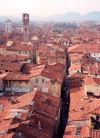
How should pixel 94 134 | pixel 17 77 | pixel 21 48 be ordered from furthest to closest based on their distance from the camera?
pixel 21 48 < pixel 17 77 < pixel 94 134

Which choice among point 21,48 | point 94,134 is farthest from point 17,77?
point 21,48

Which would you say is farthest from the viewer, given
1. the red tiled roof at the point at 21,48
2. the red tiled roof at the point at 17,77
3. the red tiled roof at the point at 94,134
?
the red tiled roof at the point at 21,48

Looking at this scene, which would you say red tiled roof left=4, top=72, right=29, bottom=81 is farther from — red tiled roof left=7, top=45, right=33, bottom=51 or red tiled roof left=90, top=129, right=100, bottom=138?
red tiled roof left=7, top=45, right=33, bottom=51

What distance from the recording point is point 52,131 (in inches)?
1358

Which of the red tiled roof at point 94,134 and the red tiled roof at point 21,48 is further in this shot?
the red tiled roof at point 21,48

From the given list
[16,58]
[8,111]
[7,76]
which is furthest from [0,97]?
[16,58]

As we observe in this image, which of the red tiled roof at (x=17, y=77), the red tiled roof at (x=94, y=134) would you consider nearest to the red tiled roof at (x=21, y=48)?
the red tiled roof at (x=17, y=77)

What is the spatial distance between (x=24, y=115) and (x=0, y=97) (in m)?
9.57

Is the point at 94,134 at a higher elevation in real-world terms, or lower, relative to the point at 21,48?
lower

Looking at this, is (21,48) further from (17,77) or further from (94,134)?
(94,134)

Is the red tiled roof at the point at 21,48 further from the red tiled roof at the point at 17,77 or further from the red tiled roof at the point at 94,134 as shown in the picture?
the red tiled roof at the point at 94,134

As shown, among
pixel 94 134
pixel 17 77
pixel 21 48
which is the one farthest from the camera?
pixel 21 48

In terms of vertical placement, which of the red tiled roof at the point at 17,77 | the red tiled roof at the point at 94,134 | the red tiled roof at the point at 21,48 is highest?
the red tiled roof at the point at 21,48

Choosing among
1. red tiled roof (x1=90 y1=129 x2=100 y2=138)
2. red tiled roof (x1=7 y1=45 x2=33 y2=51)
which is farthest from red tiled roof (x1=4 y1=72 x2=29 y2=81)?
red tiled roof (x1=7 y1=45 x2=33 y2=51)
